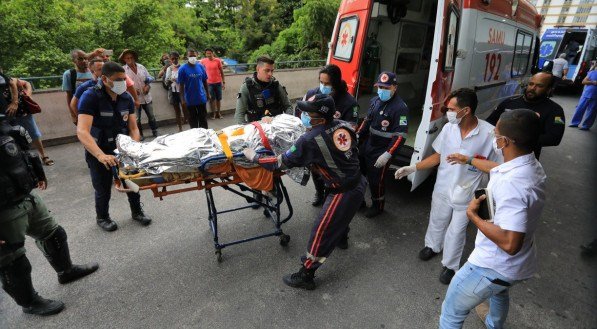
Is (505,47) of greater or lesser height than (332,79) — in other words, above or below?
above

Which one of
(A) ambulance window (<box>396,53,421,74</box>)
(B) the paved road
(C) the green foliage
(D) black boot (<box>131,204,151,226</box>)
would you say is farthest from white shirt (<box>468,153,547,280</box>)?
(C) the green foliage

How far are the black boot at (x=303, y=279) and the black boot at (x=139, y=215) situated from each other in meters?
1.86

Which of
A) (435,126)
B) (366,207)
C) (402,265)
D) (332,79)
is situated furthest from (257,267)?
(435,126)

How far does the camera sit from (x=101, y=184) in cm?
329

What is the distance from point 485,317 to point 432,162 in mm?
1261

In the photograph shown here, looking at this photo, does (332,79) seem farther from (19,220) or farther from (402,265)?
(19,220)

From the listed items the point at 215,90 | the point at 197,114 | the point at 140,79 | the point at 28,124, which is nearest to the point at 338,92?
the point at 197,114

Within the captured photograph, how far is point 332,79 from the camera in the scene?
3498mm

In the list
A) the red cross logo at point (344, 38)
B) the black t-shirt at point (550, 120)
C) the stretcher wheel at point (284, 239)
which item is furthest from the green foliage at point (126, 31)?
the black t-shirt at point (550, 120)

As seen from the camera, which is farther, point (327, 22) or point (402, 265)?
point (327, 22)

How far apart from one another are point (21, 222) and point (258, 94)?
2.39m

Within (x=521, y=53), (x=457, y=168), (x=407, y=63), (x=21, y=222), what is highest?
(x=521, y=53)

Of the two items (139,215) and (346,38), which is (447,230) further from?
(139,215)

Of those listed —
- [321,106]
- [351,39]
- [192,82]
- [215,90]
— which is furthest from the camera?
[215,90]
